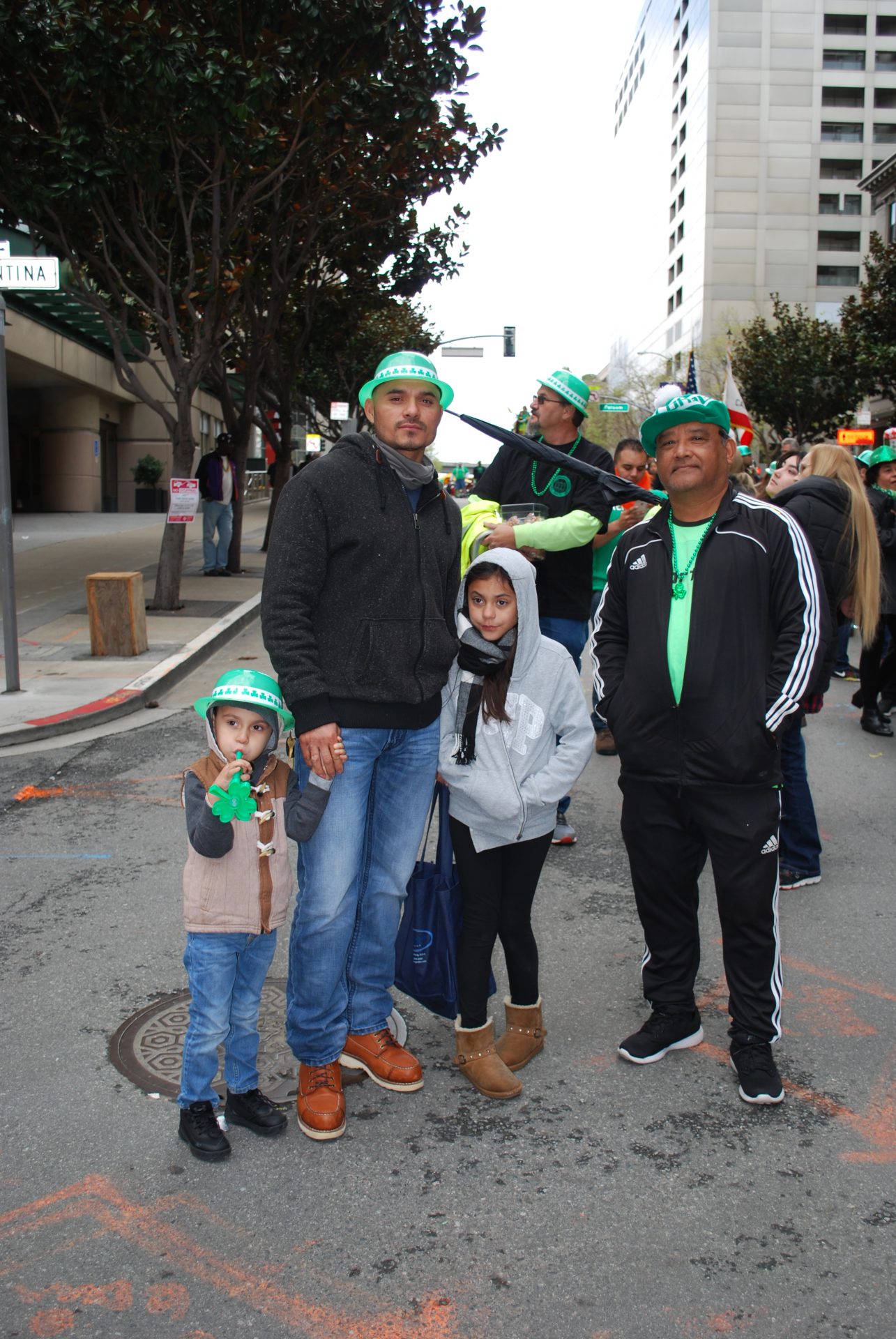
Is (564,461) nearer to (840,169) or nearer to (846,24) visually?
(840,169)

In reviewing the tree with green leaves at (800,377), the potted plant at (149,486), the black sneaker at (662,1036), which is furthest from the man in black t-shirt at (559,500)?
the tree with green leaves at (800,377)

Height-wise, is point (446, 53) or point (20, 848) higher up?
point (446, 53)

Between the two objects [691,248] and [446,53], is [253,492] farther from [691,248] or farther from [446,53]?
[691,248]

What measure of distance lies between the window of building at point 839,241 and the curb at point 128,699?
82.9 metres

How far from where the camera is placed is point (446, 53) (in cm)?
1299

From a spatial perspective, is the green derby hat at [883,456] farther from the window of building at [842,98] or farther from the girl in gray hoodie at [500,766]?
the window of building at [842,98]

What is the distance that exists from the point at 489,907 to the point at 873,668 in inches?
230

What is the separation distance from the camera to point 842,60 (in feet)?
271

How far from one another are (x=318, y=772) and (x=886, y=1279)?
1765mm

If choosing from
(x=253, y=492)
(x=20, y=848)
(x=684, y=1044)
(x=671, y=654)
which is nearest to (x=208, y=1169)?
(x=684, y=1044)

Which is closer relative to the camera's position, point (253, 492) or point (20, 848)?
point (20, 848)

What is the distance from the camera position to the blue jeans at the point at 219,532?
1697 centimetres

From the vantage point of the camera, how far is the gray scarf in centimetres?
307

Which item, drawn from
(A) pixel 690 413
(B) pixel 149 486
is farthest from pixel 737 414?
(B) pixel 149 486
